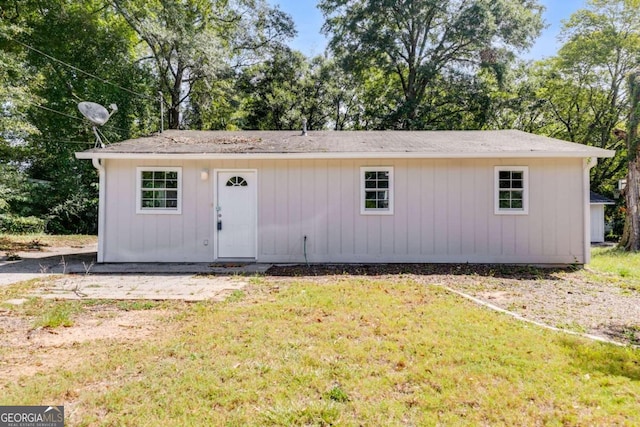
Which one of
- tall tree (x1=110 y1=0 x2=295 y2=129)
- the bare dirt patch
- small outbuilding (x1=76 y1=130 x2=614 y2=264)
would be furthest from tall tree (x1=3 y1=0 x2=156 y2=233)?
the bare dirt patch

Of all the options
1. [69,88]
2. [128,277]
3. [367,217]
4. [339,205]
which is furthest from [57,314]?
[69,88]

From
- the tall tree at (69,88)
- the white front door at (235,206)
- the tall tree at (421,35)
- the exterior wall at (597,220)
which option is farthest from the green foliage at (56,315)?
the exterior wall at (597,220)

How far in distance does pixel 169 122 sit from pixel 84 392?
1736 centimetres

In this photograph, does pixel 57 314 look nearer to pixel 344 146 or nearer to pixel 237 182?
pixel 237 182

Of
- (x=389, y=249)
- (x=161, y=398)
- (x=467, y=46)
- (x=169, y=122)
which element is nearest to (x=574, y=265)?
(x=389, y=249)

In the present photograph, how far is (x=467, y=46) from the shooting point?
1822 centimetres

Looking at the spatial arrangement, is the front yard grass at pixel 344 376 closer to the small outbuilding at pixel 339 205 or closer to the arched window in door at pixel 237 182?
the small outbuilding at pixel 339 205

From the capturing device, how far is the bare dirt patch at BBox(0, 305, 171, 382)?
3.02 m

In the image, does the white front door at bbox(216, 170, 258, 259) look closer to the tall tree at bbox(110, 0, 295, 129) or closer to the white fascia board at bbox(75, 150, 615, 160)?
the white fascia board at bbox(75, 150, 615, 160)

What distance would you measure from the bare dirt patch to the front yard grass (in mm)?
137

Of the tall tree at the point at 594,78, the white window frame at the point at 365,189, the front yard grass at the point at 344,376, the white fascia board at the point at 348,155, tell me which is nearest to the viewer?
the front yard grass at the point at 344,376

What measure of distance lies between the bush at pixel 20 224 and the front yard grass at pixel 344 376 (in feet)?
47.4

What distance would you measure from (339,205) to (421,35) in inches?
607

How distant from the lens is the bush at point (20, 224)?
46.4 ft
